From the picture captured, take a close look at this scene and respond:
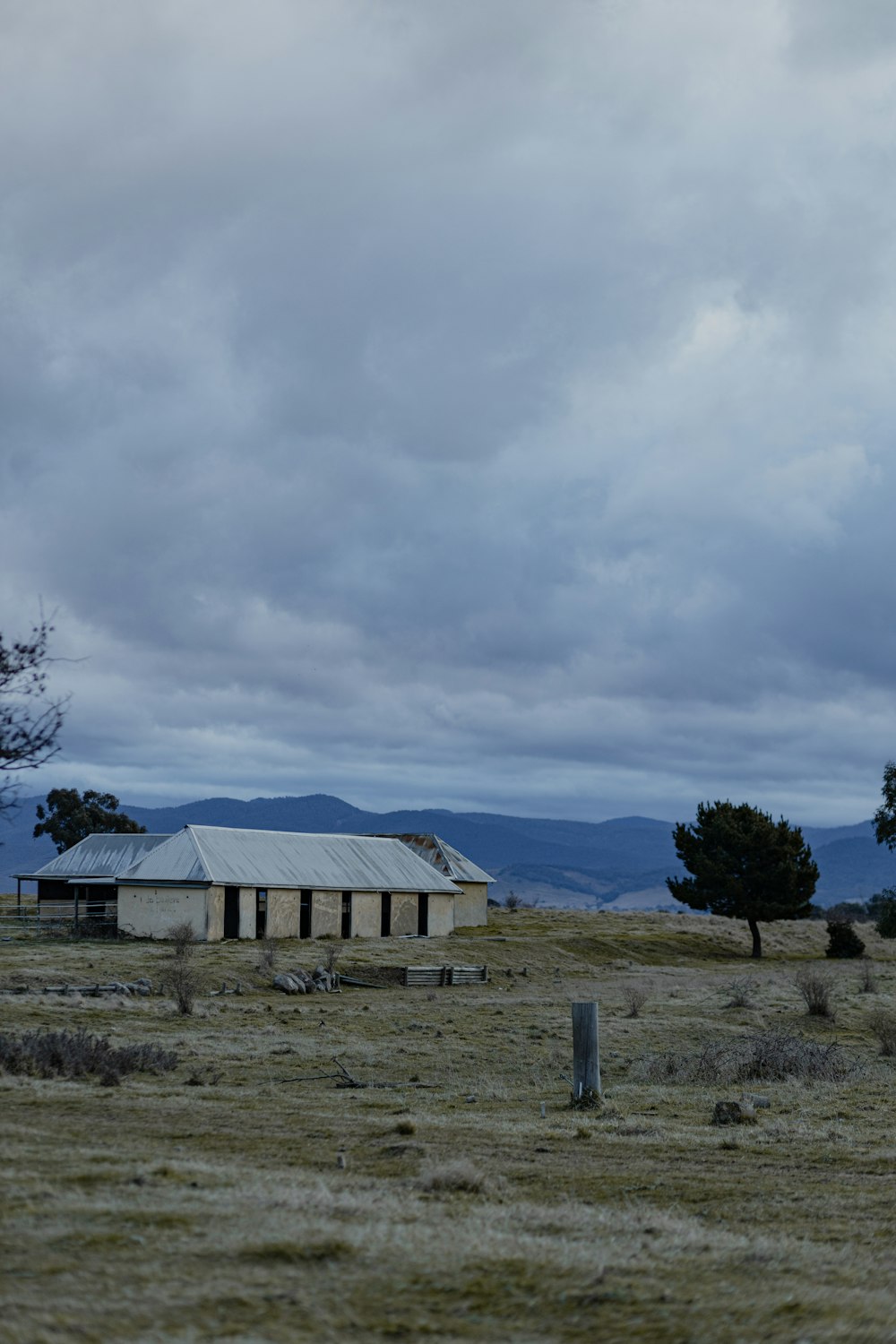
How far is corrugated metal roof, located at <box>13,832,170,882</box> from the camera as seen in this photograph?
5628 centimetres

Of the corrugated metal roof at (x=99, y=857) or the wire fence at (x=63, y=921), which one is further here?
the corrugated metal roof at (x=99, y=857)

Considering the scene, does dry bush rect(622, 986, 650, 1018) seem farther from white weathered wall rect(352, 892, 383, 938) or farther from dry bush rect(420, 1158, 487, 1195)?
white weathered wall rect(352, 892, 383, 938)

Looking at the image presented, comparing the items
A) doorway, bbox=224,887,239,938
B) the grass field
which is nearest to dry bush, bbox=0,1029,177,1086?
the grass field

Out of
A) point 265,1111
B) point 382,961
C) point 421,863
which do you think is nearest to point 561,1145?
point 265,1111

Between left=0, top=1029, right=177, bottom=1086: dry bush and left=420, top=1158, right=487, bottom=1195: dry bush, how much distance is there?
23.4 ft

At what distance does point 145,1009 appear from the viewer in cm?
2545

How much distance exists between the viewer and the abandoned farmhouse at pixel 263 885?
47469mm

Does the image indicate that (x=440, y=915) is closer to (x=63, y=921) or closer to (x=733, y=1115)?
(x=63, y=921)

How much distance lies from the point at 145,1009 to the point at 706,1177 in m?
16.9

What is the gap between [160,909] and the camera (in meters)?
47.3

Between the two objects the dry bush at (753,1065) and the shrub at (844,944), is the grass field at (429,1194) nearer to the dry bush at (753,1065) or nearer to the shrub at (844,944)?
the dry bush at (753,1065)

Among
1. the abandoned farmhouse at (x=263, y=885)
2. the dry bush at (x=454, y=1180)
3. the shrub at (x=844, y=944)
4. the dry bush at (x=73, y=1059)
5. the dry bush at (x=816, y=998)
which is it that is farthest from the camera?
the shrub at (x=844, y=944)

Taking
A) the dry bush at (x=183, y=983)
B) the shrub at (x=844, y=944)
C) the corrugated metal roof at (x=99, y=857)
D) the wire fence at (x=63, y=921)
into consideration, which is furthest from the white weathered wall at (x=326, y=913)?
the shrub at (x=844, y=944)

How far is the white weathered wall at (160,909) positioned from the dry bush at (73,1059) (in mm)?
29299
